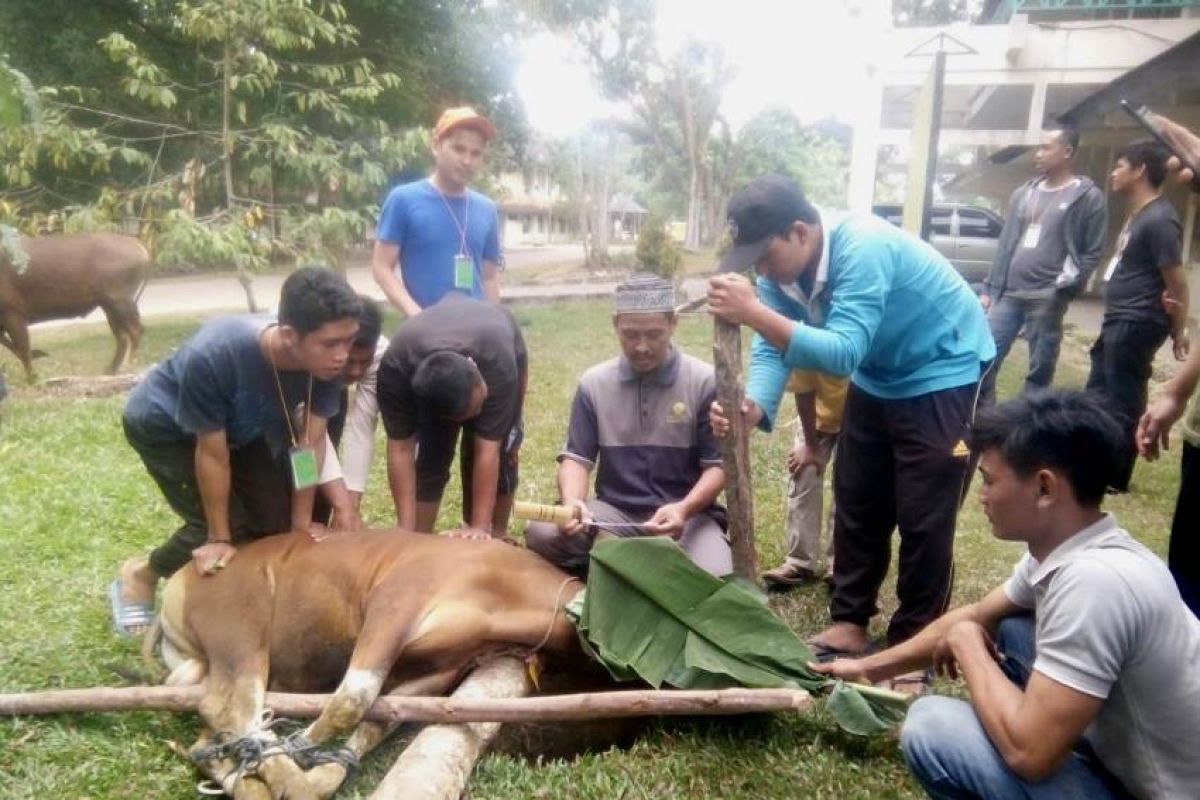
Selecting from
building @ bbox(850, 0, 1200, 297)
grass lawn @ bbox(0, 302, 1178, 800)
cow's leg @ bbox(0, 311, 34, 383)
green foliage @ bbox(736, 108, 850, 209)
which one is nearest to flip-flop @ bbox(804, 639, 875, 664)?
grass lawn @ bbox(0, 302, 1178, 800)

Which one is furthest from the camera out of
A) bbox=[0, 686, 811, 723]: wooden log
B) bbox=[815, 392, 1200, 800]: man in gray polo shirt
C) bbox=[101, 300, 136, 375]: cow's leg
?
bbox=[101, 300, 136, 375]: cow's leg

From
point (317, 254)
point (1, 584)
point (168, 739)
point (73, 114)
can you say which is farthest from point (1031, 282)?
point (73, 114)

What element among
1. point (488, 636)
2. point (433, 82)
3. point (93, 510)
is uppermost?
point (433, 82)

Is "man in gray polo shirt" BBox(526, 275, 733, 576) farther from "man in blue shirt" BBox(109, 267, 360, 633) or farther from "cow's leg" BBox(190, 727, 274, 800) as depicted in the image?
"cow's leg" BBox(190, 727, 274, 800)

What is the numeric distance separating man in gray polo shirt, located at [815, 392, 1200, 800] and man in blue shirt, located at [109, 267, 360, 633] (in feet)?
7.17

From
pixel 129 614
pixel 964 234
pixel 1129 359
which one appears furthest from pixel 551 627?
pixel 964 234

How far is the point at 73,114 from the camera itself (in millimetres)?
12531

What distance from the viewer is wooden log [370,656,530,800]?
8.63ft

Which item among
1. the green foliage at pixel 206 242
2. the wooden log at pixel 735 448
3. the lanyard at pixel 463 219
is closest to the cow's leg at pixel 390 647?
the wooden log at pixel 735 448

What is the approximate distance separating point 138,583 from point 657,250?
604 inches

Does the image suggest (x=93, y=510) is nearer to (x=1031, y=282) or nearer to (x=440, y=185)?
(x=440, y=185)

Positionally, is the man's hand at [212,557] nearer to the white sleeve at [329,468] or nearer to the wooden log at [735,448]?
the white sleeve at [329,468]

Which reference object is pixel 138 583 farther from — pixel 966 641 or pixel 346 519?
pixel 966 641

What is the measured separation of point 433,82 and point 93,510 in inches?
472
